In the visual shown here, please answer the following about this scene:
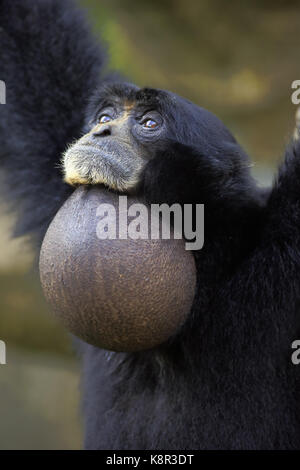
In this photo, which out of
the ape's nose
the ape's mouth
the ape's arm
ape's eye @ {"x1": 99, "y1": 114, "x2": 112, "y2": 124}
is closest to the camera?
the ape's mouth

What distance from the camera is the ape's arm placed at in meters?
3.73

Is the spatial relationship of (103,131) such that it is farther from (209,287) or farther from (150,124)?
(209,287)

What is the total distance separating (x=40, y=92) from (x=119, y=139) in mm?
1108

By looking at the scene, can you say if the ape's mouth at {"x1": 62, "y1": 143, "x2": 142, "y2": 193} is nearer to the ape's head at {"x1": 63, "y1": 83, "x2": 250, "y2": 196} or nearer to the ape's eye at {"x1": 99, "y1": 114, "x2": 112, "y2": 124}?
the ape's head at {"x1": 63, "y1": 83, "x2": 250, "y2": 196}

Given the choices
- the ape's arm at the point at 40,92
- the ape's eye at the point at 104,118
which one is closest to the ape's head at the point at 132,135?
the ape's eye at the point at 104,118

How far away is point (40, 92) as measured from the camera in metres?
3.75

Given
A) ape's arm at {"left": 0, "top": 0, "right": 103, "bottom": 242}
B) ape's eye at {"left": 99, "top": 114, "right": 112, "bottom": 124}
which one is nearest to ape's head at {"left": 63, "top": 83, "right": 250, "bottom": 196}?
ape's eye at {"left": 99, "top": 114, "right": 112, "bottom": 124}

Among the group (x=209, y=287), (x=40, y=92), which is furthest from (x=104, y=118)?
(x=209, y=287)

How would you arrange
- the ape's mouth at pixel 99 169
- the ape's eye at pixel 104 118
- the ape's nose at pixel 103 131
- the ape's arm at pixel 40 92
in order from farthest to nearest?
1. the ape's arm at pixel 40 92
2. the ape's eye at pixel 104 118
3. the ape's nose at pixel 103 131
4. the ape's mouth at pixel 99 169

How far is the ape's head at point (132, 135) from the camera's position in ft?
9.08

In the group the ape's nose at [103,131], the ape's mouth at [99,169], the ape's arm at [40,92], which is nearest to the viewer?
the ape's mouth at [99,169]

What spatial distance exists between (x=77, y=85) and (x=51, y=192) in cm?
75

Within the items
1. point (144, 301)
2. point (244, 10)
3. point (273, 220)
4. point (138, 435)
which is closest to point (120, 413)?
point (138, 435)

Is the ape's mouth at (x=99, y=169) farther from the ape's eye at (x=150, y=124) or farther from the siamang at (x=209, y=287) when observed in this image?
the ape's eye at (x=150, y=124)
